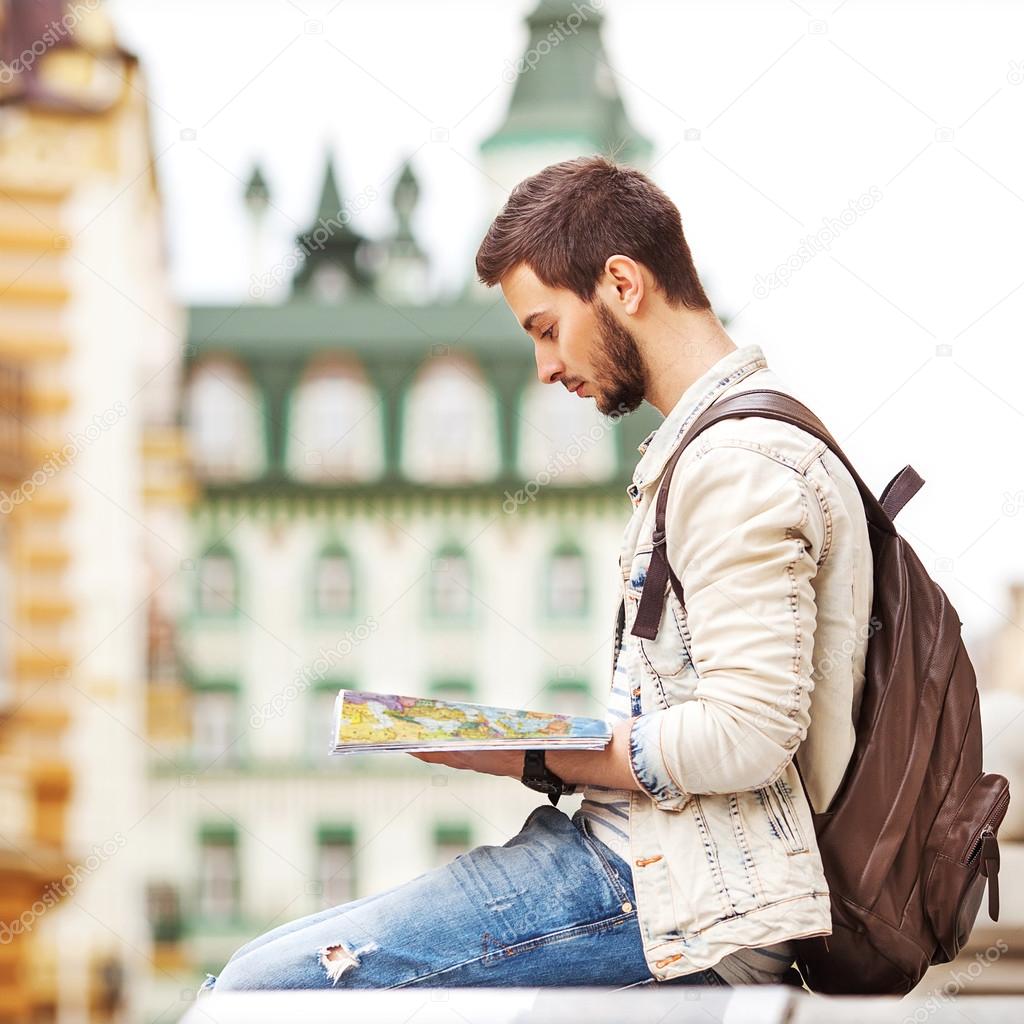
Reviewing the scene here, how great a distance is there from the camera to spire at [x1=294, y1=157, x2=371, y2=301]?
26.9 m

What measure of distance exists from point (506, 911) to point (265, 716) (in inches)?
983

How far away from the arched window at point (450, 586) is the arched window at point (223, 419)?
3.29 m

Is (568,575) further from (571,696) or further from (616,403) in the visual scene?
(616,403)

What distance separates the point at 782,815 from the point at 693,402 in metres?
0.41

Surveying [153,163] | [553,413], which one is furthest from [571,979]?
[553,413]

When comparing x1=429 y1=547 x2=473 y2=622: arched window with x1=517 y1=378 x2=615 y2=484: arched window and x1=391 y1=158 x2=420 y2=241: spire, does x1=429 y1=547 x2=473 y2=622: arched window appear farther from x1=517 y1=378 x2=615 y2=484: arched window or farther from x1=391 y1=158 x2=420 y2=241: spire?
x1=391 y1=158 x2=420 y2=241: spire

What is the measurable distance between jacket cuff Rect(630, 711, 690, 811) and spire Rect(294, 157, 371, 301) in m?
25.7

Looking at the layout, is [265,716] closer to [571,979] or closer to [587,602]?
[587,602]

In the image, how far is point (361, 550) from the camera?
2702cm

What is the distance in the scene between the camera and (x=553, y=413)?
2648 centimetres

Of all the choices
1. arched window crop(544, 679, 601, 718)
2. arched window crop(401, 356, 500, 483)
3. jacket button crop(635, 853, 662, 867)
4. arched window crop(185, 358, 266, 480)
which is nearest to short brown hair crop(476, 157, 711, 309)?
jacket button crop(635, 853, 662, 867)

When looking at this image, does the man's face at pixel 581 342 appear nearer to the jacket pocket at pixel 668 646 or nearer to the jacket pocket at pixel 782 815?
the jacket pocket at pixel 668 646

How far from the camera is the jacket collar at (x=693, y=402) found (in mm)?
1649

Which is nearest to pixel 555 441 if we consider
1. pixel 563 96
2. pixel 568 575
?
pixel 568 575
